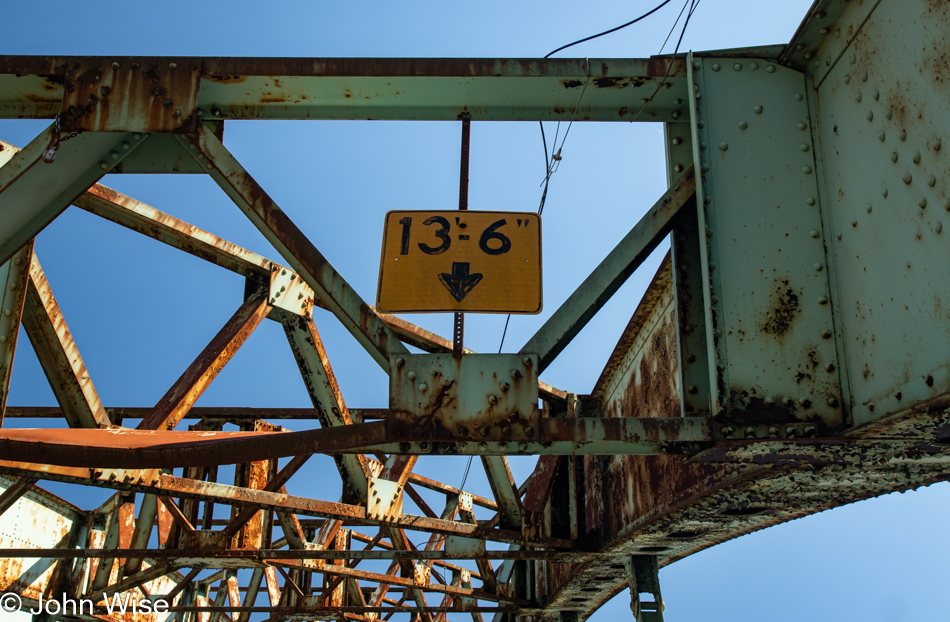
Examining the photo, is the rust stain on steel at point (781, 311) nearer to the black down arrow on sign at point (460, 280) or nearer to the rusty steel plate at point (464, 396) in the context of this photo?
the rusty steel plate at point (464, 396)

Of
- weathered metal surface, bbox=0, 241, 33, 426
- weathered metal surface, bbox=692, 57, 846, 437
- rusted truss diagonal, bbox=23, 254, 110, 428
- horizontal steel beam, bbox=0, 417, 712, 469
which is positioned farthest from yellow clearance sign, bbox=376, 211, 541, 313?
rusted truss diagonal, bbox=23, 254, 110, 428

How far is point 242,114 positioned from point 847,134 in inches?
134

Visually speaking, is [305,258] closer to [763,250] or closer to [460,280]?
[460,280]

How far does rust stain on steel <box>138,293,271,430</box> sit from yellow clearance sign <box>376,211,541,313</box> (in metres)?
3.25

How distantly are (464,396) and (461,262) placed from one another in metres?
0.69

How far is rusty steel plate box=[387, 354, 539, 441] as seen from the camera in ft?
11.6

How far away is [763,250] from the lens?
3.84 m

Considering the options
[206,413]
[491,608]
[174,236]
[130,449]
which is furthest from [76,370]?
[491,608]

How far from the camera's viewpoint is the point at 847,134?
3715mm

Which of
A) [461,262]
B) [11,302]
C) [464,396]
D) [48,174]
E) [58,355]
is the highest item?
[48,174]

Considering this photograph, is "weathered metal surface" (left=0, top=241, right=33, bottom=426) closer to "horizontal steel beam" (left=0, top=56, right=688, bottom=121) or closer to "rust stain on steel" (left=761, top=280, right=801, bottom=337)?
"horizontal steel beam" (left=0, top=56, right=688, bottom=121)

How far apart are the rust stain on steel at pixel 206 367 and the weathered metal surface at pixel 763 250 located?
4.43 meters

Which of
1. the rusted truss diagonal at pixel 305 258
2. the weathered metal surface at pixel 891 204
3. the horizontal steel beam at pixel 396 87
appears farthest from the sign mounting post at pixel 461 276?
the weathered metal surface at pixel 891 204

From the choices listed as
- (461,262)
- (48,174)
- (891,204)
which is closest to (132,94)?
(48,174)
